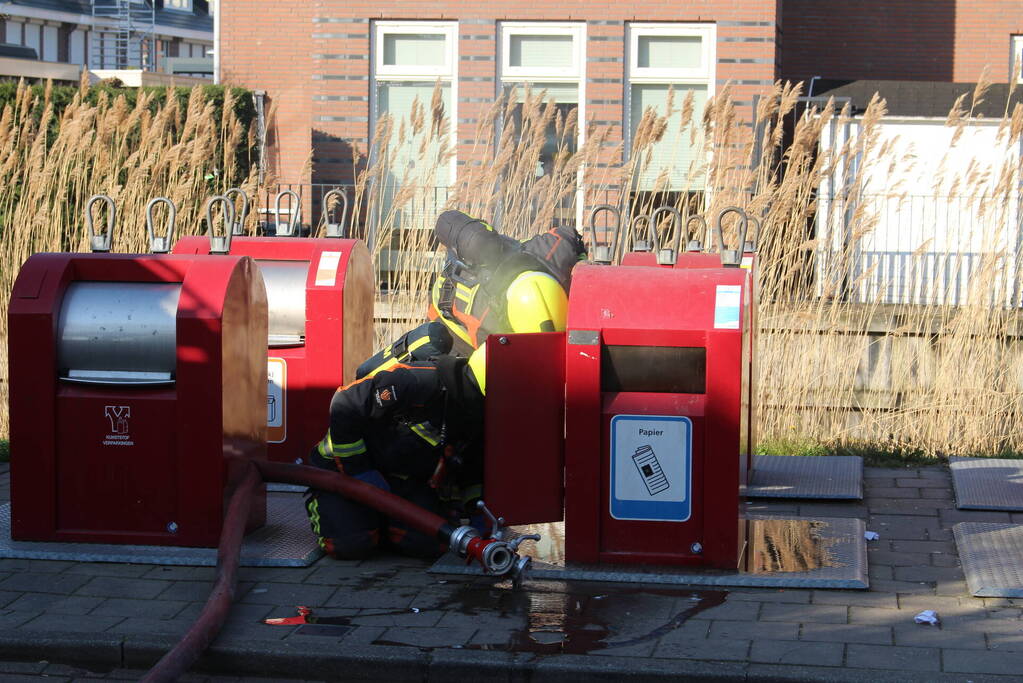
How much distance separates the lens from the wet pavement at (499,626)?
14.8 feet

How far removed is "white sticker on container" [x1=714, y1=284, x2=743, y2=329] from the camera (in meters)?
5.47

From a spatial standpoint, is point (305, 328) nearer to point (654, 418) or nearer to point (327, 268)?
point (327, 268)

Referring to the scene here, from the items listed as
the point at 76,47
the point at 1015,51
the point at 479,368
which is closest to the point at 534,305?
the point at 479,368

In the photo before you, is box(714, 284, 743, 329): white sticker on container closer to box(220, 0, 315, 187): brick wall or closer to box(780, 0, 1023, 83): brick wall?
box(220, 0, 315, 187): brick wall

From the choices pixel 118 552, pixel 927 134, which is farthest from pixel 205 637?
pixel 927 134

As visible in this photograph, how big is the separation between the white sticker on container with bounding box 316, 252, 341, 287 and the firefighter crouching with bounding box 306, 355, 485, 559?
5.05ft

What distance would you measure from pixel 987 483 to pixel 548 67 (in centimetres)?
1100

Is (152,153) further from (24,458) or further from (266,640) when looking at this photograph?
(266,640)

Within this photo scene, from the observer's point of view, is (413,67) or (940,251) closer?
(940,251)

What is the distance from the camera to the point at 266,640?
4.78 metres

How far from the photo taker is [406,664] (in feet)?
15.0

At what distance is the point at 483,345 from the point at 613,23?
11.8m

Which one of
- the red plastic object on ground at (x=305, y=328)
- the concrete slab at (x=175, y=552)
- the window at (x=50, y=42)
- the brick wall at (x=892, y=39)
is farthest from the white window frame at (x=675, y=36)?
the window at (x=50, y=42)

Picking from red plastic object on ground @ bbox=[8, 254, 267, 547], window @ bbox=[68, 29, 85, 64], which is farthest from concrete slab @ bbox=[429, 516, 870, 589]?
window @ bbox=[68, 29, 85, 64]
